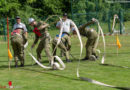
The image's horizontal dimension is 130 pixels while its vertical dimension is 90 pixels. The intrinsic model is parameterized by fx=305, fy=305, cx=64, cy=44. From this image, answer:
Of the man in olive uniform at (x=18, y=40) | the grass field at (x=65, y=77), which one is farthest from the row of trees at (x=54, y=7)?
the grass field at (x=65, y=77)

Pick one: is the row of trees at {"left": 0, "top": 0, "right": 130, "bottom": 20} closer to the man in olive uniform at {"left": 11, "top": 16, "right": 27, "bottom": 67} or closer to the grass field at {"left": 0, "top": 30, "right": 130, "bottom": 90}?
the man in olive uniform at {"left": 11, "top": 16, "right": 27, "bottom": 67}

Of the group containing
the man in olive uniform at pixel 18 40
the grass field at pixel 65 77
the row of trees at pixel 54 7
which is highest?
the row of trees at pixel 54 7

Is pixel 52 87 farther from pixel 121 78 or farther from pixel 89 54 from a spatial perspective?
pixel 89 54

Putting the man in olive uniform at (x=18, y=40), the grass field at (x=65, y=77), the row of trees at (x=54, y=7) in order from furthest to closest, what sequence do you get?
the row of trees at (x=54, y=7) → the man in olive uniform at (x=18, y=40) → the grass field at (x=65, y=77)

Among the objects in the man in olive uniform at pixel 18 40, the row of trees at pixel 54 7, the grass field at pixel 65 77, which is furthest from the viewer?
the row of trees at pixel 54 7

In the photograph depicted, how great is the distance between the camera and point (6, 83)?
9008mm

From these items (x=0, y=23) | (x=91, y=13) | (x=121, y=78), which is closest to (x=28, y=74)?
(x=121, y=78)

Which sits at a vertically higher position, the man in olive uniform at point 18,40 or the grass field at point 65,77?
the man in olive uniform at point 18,40

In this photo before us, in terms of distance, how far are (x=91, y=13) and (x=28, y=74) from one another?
86.5ft

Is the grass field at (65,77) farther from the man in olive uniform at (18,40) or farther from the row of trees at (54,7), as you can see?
the row of trees at (54,7)

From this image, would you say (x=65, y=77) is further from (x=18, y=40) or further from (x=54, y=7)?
(x=54, y=7)

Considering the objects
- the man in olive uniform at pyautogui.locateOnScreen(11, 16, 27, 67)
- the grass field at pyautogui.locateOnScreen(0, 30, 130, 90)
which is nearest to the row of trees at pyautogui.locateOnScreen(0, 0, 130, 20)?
the man in olive uniform at pyautogui.locateOnScreen(11, 16, 27, 67)

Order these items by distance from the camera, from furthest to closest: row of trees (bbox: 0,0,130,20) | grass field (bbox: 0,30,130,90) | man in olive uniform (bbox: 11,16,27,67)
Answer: row of trees (bbox: 0,0,130,20) < man in olive uniform (bbox: 11,16,27,67) < grass field (bbox: 0,30,130,90)

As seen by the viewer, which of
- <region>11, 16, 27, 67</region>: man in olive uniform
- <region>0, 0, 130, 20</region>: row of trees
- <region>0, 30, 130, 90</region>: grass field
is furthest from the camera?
<region>0, 0, 130, 20</region>: row of trees
